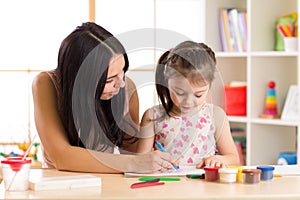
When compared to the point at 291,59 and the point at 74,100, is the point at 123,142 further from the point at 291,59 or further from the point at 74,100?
the point at 291,59

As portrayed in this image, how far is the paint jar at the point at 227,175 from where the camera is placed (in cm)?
175

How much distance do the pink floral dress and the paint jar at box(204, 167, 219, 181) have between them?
1.33 ft

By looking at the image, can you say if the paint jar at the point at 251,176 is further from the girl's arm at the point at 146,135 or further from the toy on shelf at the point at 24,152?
the toy on shelf at the point at 24,152

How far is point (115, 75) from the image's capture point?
80.4 inches

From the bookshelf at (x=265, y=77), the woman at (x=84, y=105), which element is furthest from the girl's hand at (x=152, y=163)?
the bookshelf at (x=265, y=77)

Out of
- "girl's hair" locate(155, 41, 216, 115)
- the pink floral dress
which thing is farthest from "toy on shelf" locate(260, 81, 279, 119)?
"girl's hair" locate(155, 41, 216, 115)

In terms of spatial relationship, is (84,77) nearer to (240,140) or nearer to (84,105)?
(84,105)

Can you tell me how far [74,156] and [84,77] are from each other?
0.28 m

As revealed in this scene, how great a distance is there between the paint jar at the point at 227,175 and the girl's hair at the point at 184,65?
406 millimetres

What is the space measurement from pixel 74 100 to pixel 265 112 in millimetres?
2061

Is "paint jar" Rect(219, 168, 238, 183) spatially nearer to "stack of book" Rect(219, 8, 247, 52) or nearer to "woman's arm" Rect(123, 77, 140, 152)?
"woman's arm" Rect(123, 77, 140, 152)

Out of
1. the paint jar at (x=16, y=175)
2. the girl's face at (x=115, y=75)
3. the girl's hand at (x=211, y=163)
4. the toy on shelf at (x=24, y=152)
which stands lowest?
the toy on shelf at (x=24, y=152)

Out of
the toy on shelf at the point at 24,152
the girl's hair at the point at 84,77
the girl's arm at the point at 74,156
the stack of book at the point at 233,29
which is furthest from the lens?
the toy on shelf at the point at 24,152

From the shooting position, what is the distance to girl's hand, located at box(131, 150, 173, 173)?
6.24 ft
